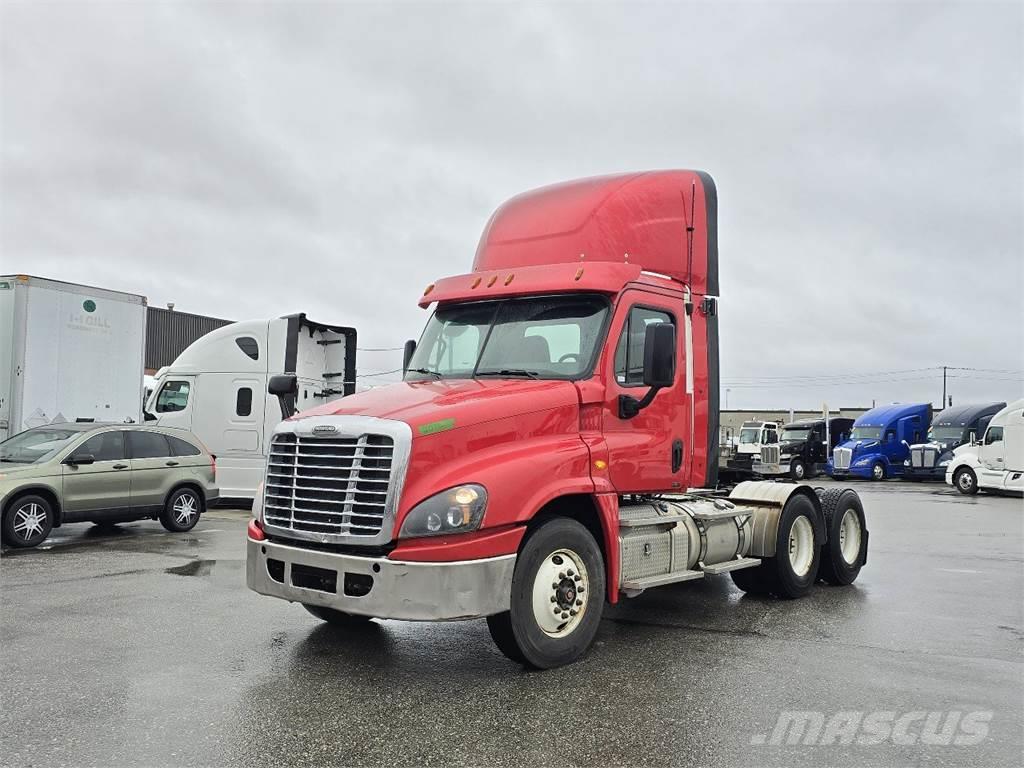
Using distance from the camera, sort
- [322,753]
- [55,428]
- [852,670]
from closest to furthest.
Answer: [322,753] < [852,670] < [55,428]

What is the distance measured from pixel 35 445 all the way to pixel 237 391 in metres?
5.27

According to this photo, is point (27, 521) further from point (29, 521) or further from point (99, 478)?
point (99, 478)

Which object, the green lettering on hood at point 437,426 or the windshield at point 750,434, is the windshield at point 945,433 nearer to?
the windshield at point 750,434

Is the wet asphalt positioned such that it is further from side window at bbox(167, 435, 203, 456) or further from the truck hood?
side window at bbox(167, 435, 203, 456)

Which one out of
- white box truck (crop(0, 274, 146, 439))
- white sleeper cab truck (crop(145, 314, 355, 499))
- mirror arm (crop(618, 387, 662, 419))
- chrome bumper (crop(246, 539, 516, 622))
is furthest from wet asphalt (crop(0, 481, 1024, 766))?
white sleeper cab truck (crop(145, 314, 355, 499))

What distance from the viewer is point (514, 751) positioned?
14.9 ft

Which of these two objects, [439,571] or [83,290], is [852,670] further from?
[83,290]

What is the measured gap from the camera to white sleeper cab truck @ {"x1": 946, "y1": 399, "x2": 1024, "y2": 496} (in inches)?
1036

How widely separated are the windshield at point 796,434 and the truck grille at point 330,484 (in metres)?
37.3

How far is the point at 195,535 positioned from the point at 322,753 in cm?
994

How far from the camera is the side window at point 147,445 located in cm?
1344

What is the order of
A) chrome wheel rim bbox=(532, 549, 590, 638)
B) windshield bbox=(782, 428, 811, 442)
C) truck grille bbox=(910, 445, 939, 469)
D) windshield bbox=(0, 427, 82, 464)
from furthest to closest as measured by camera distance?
windshield bbox=(782, 428, 811, 442), truck grille bbox=(910, 445, 939, 469), windshield bbox=(0, 427, 82, 464), chrome wheel rim bbox=(532, 549, 590, 638)

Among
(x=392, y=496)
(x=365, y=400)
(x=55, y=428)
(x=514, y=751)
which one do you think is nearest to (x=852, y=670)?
(x=514, y=751)

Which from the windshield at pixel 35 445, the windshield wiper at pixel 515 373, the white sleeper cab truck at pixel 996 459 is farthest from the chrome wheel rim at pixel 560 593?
the white sleeper cab truck at pixel 996 459
